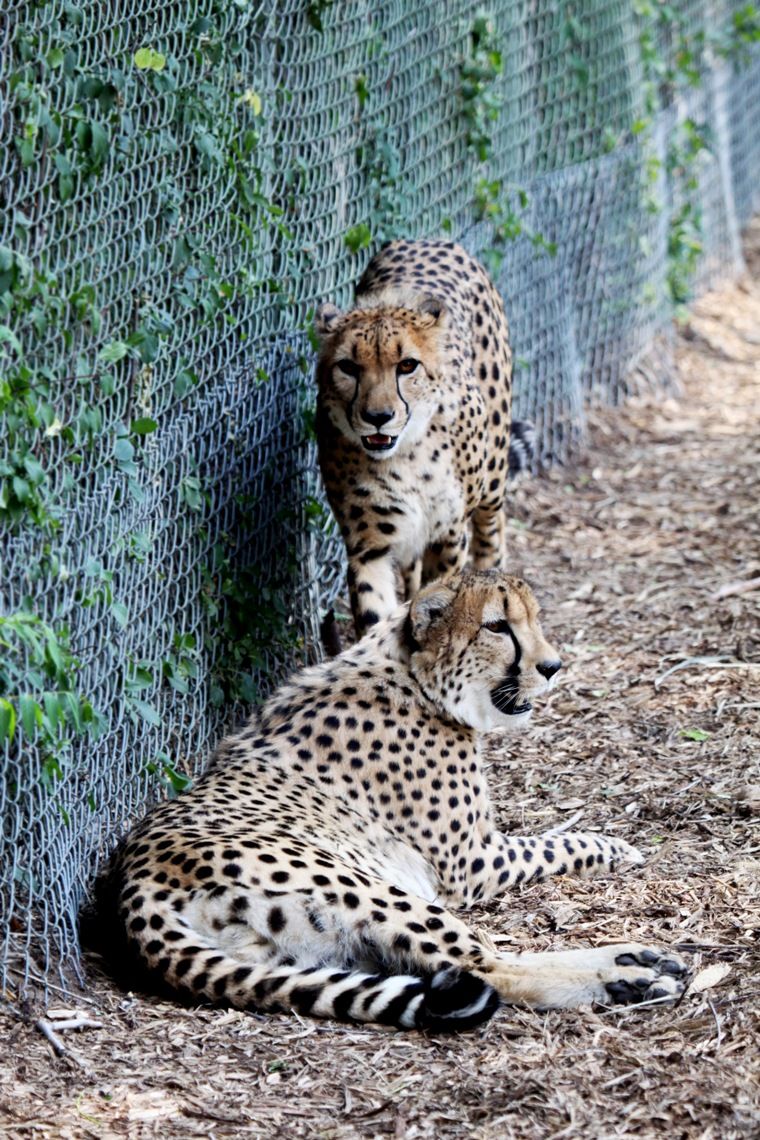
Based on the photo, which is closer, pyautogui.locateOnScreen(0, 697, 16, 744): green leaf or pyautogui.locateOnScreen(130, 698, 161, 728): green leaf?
pyautogui.locateOnScreen(0, 697, 16, 744): green leaf

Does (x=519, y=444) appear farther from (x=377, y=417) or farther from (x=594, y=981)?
(x=594, y=981)

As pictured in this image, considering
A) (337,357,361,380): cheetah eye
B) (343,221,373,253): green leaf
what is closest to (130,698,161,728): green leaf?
(337,357,361,380): cheetah eye

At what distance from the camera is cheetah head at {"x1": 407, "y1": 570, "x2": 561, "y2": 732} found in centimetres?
462

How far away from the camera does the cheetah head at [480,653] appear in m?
4.62

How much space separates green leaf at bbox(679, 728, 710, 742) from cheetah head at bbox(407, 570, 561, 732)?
39.3 inches

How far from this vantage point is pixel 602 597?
6957mm

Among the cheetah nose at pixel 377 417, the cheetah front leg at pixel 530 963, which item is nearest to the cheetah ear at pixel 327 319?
the cheetah nose at pixel 377 417


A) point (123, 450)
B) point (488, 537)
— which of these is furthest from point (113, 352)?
point (488, 537)

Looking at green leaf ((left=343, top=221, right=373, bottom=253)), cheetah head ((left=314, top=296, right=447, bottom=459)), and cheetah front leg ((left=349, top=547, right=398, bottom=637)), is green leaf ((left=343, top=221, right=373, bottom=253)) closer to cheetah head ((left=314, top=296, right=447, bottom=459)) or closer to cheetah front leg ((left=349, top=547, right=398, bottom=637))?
cheetah head ((left=314, top=296, right=447, bottom=459))

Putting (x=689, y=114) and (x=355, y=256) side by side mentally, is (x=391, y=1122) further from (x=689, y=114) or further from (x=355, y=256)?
(x=689, y=114)

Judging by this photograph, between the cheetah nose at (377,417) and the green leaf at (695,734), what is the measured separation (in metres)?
1.39

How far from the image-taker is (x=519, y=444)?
725 centimetres

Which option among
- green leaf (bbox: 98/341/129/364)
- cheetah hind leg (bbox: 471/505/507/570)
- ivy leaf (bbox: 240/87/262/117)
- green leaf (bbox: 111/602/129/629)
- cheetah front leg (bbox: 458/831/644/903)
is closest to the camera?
green leaf (bbox: 98/341/129/364)

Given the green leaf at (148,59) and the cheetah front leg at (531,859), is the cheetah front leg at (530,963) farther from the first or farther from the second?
the green leaf at (148,59)
